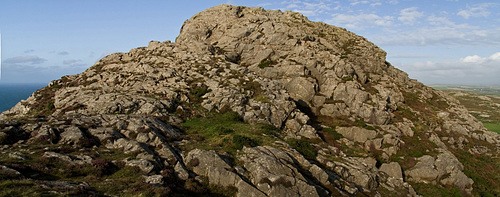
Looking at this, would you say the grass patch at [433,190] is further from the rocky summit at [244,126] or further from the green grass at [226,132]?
the green grass at [226,132]

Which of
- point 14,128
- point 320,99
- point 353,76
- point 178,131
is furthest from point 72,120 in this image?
point 353,76

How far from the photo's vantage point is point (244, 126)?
3150cm

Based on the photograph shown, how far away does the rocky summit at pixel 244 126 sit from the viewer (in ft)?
58.3

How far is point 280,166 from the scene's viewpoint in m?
19.8

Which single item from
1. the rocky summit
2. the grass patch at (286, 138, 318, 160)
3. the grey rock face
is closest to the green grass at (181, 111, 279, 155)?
the rocky summit

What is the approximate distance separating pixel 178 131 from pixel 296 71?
28.9 meters

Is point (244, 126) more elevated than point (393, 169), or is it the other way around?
point (244, 126)

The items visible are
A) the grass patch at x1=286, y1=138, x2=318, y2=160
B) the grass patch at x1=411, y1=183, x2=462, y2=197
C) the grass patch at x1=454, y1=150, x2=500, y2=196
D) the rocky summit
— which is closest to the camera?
the rocky summit

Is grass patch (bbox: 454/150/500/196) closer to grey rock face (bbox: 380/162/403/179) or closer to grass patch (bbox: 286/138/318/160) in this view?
grey rock face (bbox: 380/162/403/179)

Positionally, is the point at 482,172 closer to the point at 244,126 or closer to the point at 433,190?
the point at 433,190

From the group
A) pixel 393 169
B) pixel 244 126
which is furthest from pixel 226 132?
pixel 393 169

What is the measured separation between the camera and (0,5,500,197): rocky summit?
17.8 meters

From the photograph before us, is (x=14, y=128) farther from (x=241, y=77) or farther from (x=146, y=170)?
(x=241, y=77)

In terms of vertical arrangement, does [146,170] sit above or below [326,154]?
above
